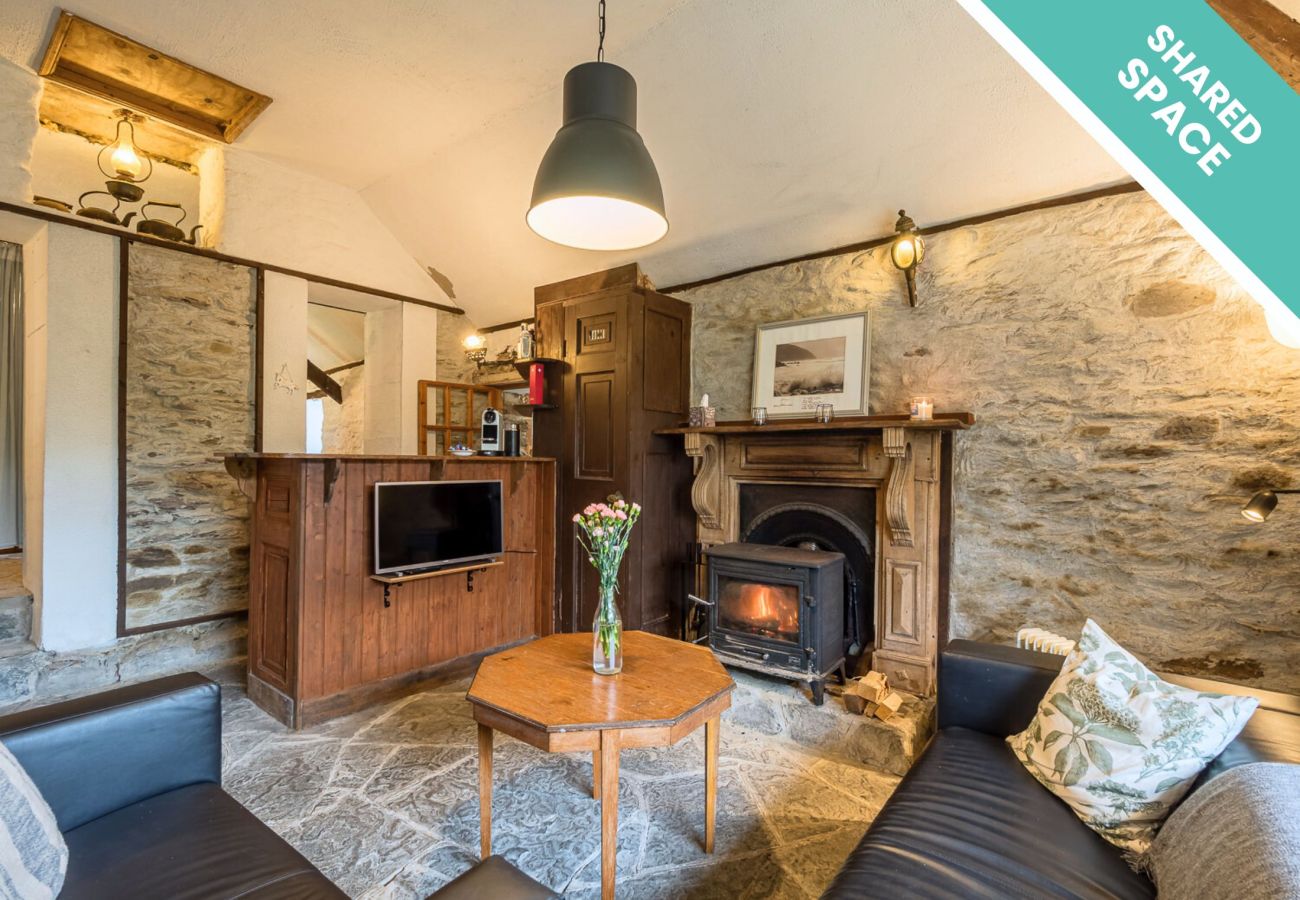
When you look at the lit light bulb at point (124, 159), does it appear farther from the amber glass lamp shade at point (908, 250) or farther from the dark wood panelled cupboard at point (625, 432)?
the amber glass lamp shade at point (908, 250)

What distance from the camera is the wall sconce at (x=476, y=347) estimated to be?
17.0 ft

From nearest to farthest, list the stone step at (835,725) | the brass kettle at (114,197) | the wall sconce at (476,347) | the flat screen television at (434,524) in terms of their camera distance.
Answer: the stone step at (835,725) < the flat screen television at (434,524) < the brass kettle at (114,197) < the wall sconce at (476,347)

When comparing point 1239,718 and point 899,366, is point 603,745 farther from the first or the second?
point 899,366

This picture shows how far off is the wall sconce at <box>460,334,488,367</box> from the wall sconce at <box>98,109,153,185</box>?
2392 mm

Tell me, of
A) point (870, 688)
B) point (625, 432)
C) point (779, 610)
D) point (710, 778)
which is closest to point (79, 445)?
point (625, 432)

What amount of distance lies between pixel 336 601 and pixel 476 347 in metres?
2.91

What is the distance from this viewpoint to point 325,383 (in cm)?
584

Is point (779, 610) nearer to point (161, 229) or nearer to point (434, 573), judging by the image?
point (434, 573)

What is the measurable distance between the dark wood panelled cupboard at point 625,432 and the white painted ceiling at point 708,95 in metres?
0.57

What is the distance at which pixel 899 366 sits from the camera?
3125 mm

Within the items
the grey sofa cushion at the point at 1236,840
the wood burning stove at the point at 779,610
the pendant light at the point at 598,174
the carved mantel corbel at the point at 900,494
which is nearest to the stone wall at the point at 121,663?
the wood burning stove at the point at 779,610

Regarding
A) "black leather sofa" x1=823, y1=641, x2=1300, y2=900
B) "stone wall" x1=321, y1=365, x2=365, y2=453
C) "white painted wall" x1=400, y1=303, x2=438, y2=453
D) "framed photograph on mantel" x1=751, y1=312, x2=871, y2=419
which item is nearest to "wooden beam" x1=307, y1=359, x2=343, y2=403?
"stone wall" x1=321, y1=365, x2=365, y2=453

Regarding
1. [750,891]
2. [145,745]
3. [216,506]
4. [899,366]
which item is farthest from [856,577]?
[216,506]

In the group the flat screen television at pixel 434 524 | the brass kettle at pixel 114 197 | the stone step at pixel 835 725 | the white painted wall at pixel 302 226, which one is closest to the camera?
the stone step at pixel 835 725
